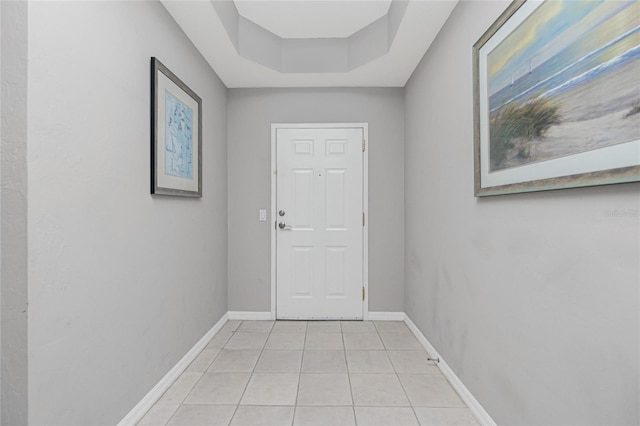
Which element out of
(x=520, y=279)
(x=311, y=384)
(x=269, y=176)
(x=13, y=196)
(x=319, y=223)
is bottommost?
(x=311, y=384)

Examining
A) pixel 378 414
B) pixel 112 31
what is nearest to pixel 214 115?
pixel 112 31

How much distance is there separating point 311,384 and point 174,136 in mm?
1808

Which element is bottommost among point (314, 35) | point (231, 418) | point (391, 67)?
point (231, 418)

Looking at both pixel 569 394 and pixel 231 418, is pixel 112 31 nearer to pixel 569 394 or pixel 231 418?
pixel 231 418

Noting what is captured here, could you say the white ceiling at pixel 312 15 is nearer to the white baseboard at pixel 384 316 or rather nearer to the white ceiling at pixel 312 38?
the white ceiling at pixel 312 38

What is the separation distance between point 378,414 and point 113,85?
2.13m

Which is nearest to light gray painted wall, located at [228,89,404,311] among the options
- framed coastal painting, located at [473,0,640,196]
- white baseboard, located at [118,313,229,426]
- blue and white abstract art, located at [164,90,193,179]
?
white baseboard, located at [118,313,229,426]

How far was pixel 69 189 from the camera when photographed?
48.0 inches

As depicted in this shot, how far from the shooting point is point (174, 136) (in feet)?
6.69

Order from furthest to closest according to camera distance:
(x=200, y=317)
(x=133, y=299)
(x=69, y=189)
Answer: (x=200, y=317) < (x=133, y=299) < (x=69, y=189)

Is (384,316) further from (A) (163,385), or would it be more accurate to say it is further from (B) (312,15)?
(B) (312,15)

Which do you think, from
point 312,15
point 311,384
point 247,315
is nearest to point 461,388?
point 311,384

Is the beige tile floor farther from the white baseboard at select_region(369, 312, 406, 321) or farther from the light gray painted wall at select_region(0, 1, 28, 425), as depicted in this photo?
the light gray painted wall at select_region(0, 1, 28, 425)

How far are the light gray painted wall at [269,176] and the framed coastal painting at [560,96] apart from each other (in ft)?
5.26
